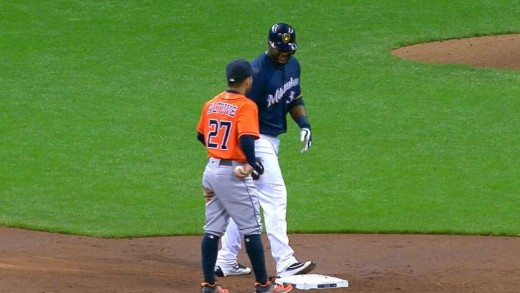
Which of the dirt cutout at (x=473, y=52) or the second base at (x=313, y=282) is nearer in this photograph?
the second base at (x=313, y=282)

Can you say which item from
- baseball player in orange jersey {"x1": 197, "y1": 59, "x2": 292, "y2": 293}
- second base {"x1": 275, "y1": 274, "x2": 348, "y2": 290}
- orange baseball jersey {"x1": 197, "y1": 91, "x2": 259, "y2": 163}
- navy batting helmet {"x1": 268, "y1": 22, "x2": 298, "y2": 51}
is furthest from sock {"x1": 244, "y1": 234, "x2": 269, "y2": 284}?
navy batting helmet {"x1": 268, "y1": 22, "x2": 298, "y2": 51}

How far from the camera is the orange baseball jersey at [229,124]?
6812 mm

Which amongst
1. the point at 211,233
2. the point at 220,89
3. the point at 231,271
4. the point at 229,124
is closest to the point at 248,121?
the point at 229,124

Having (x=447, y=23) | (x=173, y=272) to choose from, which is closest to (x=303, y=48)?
(x=447, y=23)

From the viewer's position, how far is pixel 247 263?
27.7ft

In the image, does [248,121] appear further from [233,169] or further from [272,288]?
[272,288]

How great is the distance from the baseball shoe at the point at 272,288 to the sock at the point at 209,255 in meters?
0.30

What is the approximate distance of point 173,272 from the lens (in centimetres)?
784

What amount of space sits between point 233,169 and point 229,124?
29 centimetres

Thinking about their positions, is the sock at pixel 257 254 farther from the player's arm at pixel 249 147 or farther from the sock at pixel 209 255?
the player's arm at pixel 249 147

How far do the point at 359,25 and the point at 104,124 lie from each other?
27.9ft

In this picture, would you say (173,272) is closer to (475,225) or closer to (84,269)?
(84,269)

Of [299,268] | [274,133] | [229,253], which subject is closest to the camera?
[299,268]

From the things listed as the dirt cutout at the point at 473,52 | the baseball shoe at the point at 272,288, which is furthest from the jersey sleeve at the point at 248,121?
the dirt cutout at the point at 473,52
